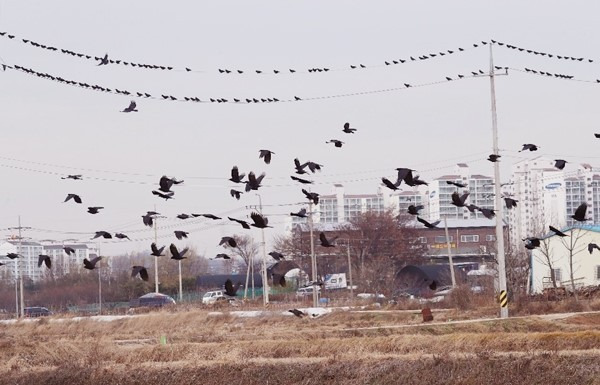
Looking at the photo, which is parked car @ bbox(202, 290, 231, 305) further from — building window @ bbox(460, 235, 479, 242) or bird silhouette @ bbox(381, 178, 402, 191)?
bird silhouette @ bbox(381, 178, 402, 191)

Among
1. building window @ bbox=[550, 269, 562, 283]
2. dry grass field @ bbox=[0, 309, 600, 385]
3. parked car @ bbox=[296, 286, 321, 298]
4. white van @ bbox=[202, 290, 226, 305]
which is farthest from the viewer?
parked car @ bbox=[296, 286, 321, 298]

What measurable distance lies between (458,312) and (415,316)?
2018 mm

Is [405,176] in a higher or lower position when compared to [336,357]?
higher

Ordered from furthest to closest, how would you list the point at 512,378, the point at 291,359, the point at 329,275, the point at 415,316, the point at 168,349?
the point at 329,275, the point at 415,316, the point at 168,349, the point at 291,359, the point at 512,378

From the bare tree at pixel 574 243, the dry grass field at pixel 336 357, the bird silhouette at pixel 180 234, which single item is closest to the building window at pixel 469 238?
the bare tree at pixel 574 243

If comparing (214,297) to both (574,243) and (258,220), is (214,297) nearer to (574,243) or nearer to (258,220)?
(574,243)

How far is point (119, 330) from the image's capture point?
161 feet

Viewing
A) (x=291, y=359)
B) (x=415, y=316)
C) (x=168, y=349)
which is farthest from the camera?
(x=415, y=316)

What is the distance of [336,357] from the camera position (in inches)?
1114

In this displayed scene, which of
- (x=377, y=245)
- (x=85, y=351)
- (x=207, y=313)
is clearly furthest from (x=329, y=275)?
(x=85, y=351)

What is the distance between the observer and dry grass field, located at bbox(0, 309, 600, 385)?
25.0 m

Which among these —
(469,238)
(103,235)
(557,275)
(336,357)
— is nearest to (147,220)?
(103,235)

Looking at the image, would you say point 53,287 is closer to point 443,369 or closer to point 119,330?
point 119,330

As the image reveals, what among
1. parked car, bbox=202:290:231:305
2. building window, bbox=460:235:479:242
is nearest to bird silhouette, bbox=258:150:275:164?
parked car, bbox=202:290:231:305
